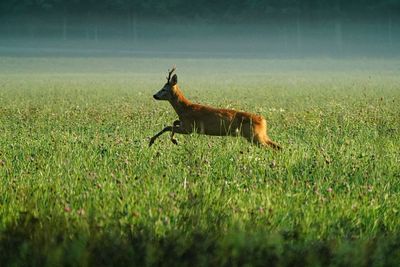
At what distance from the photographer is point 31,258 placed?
5527mm

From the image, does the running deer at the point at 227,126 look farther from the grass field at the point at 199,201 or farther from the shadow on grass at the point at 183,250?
the shadow on grass at the point at 183,250

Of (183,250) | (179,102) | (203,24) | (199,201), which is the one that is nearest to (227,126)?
(179,102)

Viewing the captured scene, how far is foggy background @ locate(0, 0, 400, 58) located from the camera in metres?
127

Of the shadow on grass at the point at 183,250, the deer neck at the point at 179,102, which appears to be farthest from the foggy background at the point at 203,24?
the shadow on grass at the point at 183,250

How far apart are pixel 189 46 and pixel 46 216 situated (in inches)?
4707

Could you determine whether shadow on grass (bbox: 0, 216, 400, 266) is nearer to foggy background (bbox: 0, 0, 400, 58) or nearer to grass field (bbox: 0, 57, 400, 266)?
grass field (bbox: 0, 57, 400, 266)

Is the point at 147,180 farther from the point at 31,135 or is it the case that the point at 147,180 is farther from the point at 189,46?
the point at 189,46

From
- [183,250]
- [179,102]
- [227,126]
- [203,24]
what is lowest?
[183,250]

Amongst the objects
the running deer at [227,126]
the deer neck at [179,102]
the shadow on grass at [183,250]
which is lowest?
the shadow on grass at [183,250]

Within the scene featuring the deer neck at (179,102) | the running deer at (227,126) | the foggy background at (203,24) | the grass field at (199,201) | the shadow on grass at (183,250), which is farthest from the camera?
the foggy background at (203,24)

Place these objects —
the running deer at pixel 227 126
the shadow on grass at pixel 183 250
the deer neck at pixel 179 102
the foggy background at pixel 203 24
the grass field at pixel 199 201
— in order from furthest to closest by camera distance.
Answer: the foggy background at pixel 203 24, the deer neck at pixel 179 102, the running deer at pixel 227 126, the grass field at pixel 199 201, the shadow on grass at pixel 183 250

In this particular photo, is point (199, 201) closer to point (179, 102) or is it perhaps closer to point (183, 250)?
point (183, 250)

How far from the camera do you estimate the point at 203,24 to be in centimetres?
Result: 13712

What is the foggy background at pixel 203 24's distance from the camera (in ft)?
418
